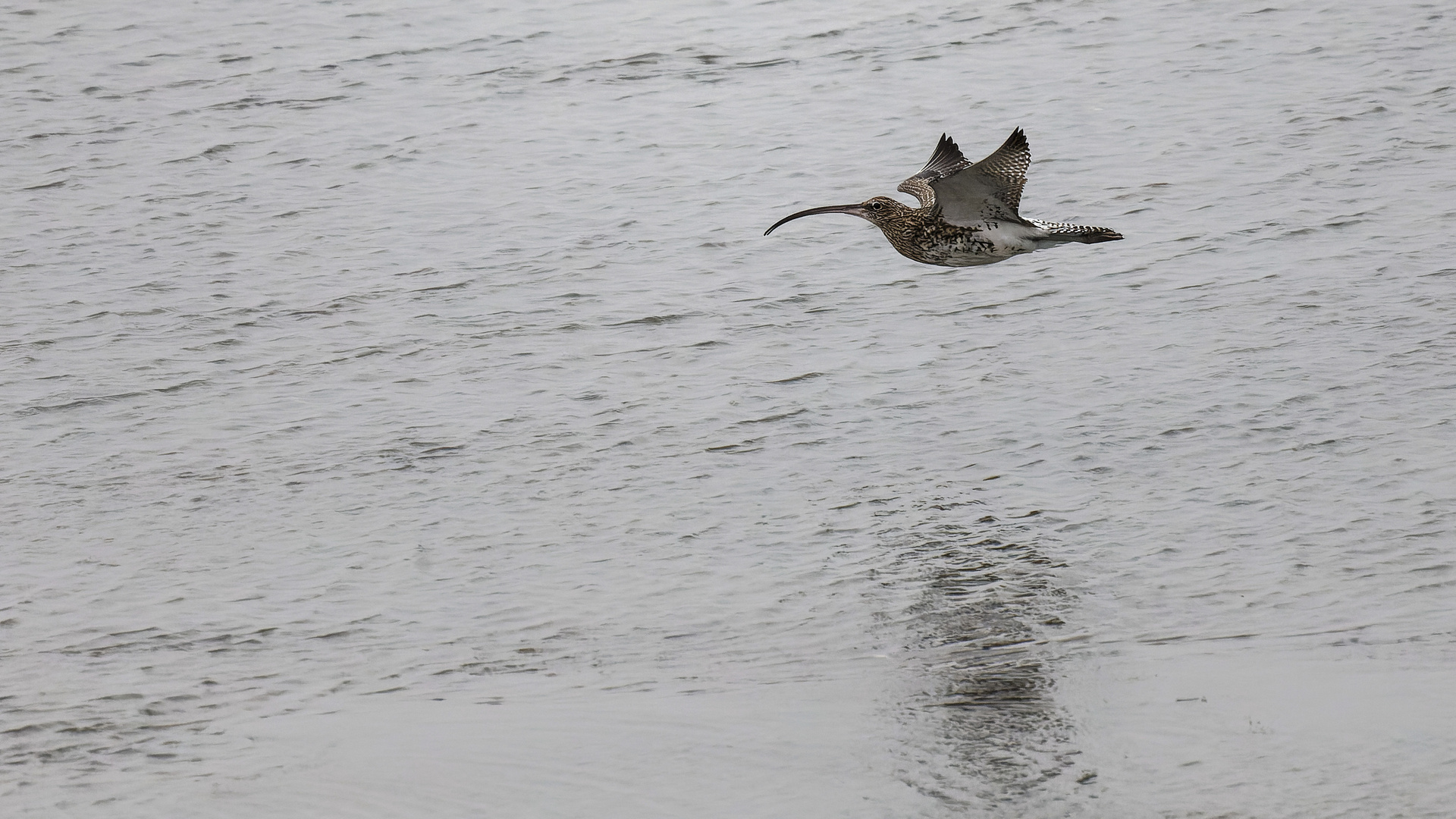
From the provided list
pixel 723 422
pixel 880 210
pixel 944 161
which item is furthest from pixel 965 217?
pixel 723 422

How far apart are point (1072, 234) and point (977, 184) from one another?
41 centimetres

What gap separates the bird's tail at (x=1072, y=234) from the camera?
663 centimetres

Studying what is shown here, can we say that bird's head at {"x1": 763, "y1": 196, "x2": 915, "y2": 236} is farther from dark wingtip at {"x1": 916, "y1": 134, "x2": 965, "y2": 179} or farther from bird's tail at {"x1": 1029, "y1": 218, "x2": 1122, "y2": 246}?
bird's tail at {"x1": 1029, "y1": 218, "x2": 1122, "y2": 246}

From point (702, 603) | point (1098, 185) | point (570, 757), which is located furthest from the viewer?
point (1098, 185)

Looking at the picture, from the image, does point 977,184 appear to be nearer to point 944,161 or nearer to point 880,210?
point 944,161

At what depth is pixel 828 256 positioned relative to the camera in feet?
28.9

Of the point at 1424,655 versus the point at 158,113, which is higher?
the point at 158,113

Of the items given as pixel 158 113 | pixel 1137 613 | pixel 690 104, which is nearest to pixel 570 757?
pixel 1137 613

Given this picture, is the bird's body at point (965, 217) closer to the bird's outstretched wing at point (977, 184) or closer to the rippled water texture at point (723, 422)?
the bird's outstretched wing at point (977, 184)

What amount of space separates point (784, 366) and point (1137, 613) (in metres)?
2.55

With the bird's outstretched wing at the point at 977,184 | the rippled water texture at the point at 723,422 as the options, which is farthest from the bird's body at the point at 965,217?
the rippled water texture at the point at 723,422

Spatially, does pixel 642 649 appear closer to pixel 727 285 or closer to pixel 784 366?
pixel 784 366

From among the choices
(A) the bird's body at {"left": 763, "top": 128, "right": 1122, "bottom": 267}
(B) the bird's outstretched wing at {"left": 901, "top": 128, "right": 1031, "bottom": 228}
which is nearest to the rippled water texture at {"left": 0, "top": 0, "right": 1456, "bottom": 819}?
(A) the bird's body at {"left": 763, "top": 128, "right": 1122, "bottom": 267}

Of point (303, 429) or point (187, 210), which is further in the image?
point (187, 210)
